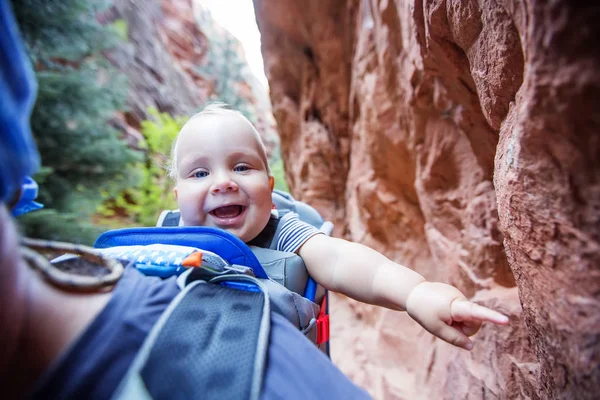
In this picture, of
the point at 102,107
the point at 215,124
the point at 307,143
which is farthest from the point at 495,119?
the point at 102,107

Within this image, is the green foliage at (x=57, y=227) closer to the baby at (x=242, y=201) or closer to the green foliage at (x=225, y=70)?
the baby at (x=242, y=201)

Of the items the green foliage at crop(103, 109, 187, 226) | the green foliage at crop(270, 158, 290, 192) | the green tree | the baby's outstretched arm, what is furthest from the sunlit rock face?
the green foliage at crop(270, 158, 290, 192)

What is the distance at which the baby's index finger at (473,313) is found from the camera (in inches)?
16.3

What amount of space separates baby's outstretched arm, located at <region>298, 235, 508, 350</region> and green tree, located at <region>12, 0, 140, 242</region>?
279 centimetres

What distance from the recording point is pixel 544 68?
32 cm

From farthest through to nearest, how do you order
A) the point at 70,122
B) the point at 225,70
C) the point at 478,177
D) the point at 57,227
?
the point at 225,70
the point at 70,122
the point at 57,227
the point at 478,177

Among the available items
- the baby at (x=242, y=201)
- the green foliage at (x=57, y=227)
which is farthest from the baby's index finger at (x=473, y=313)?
the green foliage at (x=57, y=227)

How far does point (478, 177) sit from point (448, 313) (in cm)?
68

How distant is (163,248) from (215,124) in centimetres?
36

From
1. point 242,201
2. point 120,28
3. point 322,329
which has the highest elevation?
point 120,28

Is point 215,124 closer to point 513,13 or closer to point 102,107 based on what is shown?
point 513,13

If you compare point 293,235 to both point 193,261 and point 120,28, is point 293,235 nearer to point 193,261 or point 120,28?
point 193,261

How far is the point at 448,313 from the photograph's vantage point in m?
0.47

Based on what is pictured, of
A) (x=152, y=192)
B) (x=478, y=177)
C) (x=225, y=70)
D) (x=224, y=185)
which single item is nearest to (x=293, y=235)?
(x=224, y=185)
